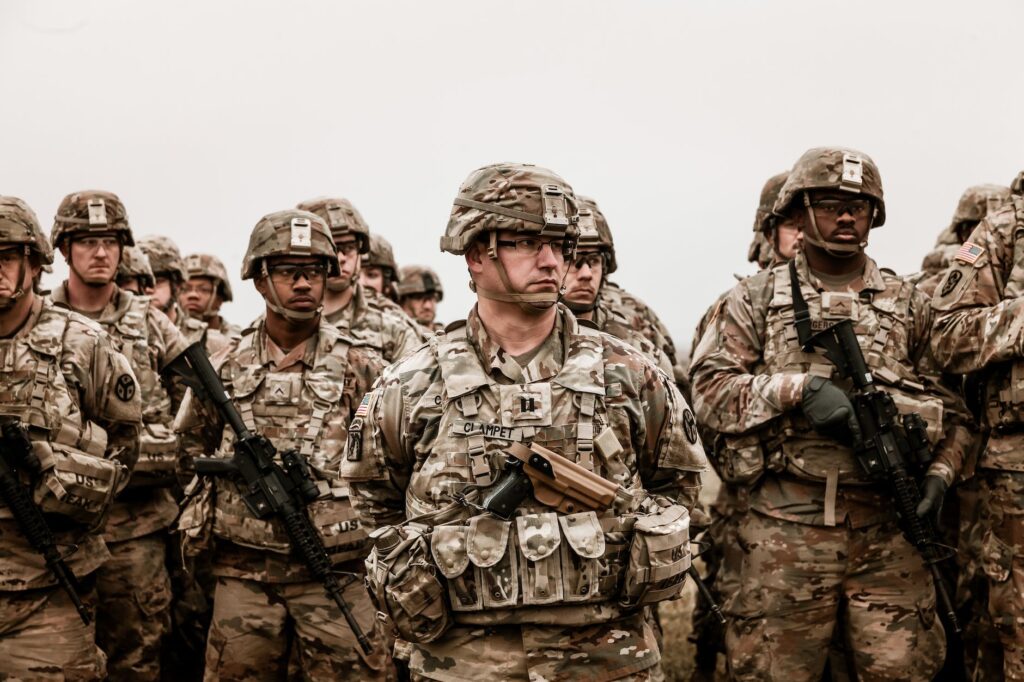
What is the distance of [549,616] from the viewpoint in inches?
153

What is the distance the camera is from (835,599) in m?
5.79

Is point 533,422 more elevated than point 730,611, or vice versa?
point 533,422

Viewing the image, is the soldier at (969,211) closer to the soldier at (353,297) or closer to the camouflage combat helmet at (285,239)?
the soldier at (353,297)

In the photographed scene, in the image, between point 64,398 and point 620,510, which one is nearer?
point 620,510

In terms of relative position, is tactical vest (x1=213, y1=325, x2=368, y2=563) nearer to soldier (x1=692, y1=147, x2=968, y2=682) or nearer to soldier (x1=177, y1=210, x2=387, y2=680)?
soldier (x1=177, y1=210, x2=387, y2=680)

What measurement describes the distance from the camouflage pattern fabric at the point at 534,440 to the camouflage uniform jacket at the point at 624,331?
261 cm

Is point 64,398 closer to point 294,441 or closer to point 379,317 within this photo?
point 294,441

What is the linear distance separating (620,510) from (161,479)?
14.7 ft

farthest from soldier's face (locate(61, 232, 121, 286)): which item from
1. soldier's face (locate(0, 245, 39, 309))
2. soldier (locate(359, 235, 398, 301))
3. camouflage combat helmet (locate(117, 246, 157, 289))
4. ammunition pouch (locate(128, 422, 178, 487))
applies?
soldier (locate(359, 235, 398, 301))

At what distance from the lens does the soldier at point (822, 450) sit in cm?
569

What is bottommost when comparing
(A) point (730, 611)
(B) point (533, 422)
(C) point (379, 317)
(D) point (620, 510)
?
(A) point (730, 611)

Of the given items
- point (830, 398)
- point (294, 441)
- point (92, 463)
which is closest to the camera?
point (830, 398)

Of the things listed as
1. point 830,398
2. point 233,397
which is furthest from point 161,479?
point 830,398

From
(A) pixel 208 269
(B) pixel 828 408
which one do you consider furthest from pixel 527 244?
(A) pixel 208 269
